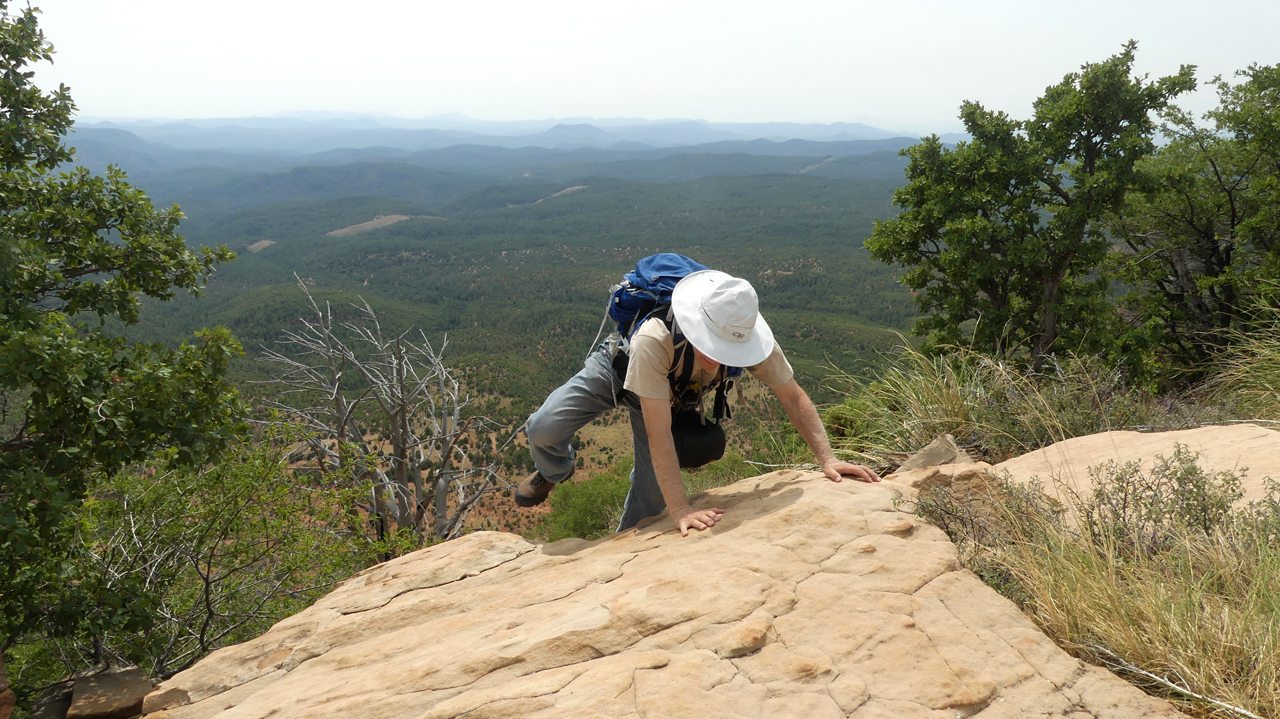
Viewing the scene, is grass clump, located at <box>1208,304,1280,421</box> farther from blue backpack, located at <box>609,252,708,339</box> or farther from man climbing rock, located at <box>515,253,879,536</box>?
blue backpack, located at <box>609,252,708,339</box>

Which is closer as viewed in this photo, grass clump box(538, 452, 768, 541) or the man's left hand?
the man's left hand

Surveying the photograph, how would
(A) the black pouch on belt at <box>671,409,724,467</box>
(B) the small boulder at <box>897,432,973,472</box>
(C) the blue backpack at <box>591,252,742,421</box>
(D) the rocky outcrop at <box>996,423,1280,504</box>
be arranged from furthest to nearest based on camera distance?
(B) the small boulder at <box>897,432,973,472</box>, (A) the black pouch on belt at <box>671,409,724,467</box>, (D) the rocky outcrop at <box>996,423,1280,504</box>, (C) the blue backpack at <box>591,252,742,421</box>

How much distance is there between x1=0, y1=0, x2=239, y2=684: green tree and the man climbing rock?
9.96ft

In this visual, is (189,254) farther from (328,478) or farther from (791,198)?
(791,198)

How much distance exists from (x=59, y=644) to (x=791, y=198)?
A: 149152 mm

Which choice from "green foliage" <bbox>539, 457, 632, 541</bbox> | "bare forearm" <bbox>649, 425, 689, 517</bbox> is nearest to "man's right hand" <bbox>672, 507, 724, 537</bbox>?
"bare forearm" <bbox>649, 425, 689, 517</bbox>

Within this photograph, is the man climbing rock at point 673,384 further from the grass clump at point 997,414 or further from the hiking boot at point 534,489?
the grass clump at point 997,414

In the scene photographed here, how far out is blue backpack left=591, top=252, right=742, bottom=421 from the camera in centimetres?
325

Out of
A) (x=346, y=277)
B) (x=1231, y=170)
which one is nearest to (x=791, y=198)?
(x=346, y=277)

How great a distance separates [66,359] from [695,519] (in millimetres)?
4131

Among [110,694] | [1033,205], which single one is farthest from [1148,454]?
[1033,205]

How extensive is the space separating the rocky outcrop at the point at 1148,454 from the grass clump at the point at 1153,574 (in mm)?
323

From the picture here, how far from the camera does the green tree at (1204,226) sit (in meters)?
9.91

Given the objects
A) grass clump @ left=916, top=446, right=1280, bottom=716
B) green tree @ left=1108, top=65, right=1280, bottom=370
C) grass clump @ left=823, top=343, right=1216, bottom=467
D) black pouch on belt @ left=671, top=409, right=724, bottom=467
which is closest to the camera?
grass clump @ left=916, top=446, right=1280, bottom=716
